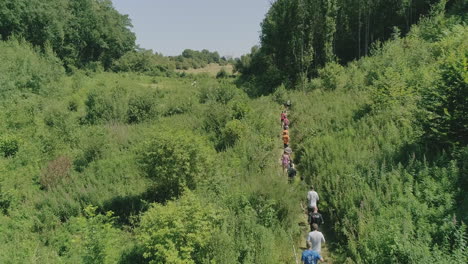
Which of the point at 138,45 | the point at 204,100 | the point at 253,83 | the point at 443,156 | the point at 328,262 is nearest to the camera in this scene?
the point at 328,262

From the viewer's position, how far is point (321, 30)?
34594mm

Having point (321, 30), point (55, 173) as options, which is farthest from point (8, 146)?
point (321, 30)

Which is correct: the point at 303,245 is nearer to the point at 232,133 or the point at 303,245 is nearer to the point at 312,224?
the point at 312,224

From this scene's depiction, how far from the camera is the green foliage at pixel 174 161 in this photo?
34.9 ft

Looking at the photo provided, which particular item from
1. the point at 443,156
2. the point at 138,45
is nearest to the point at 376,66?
the point at 443,156

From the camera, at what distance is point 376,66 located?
2130 centimetres

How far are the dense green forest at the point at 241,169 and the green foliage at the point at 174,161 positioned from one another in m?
0.05

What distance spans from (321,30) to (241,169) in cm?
2666

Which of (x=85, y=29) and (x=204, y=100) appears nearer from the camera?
(x=204, y=100)

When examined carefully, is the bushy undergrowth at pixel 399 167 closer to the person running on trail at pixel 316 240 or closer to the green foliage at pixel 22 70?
the person running on trail at pixel 316 240

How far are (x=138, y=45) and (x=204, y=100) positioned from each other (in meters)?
45.0

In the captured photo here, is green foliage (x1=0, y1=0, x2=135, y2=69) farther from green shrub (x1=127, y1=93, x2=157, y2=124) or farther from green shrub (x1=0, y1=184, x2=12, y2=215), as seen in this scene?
green shrub (x1=0, y1=184, x2=12, y2=215)

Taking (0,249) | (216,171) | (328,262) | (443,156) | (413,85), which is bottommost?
(328,262)

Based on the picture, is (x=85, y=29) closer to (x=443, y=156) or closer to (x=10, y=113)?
(x=10, y=113)
